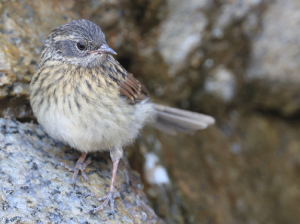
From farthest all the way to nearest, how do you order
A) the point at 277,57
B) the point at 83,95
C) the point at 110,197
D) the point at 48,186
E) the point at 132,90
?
the point at 277,57 < the point at 132,90 < the point at 110,197 < the point at 83,95 < the point at 48,186

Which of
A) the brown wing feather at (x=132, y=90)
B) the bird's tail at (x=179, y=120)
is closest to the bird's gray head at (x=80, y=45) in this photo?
the brown wing feather at (x=132, y=90)

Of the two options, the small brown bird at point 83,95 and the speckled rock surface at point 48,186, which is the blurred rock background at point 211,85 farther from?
the small brown bird at point 83,95

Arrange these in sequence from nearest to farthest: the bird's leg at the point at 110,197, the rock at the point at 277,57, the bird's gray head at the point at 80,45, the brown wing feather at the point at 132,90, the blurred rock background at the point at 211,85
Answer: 1. the bird's leg at the point at 110,197
2. the bird's gray head at the point at 80,45
3. the brown wing feather at the point at 132,90
4. the blurred rock background at the point at 211,85
5. the rock at the point at 277,57

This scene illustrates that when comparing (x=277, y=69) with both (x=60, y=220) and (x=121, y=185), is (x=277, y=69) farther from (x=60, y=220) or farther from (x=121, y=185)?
(x=60, y=220)

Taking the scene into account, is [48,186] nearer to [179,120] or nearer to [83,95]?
[83,95]

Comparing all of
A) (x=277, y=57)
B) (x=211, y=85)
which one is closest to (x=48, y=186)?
(x=211, y=85)

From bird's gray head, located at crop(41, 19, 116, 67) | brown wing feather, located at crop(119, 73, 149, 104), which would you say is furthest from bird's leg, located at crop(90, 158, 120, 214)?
bird's gray head, located at crop(41, 19, 116, 67)
